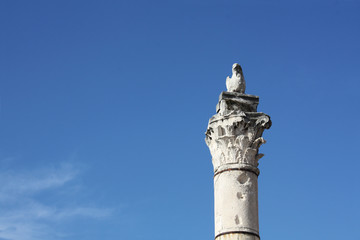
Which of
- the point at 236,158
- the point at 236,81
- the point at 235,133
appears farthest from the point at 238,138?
the point at 236,81

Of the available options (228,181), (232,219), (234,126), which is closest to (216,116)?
(234,126)

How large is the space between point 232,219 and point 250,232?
469mm

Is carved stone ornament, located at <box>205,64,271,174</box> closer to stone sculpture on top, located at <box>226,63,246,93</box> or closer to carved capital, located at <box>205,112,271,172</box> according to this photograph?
carved capital, located at <box>205,112,271,172</box>

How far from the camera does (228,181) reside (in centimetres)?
1352

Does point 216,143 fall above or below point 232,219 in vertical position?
above

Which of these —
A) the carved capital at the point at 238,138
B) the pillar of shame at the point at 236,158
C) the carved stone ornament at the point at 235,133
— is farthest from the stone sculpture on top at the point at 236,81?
the carved capital at the point at 238,138

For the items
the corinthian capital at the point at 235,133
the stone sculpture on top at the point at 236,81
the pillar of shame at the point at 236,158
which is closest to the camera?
the pillar of shame at the point at 236,158

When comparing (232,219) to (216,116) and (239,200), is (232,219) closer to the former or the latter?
(239,200)

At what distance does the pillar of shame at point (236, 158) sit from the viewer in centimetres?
1310

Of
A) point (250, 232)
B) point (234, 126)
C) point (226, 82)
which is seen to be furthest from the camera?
point (226, 82)

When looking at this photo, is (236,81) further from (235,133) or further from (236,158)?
(236,158)

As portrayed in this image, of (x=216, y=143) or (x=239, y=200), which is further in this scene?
(x=216, y=143)

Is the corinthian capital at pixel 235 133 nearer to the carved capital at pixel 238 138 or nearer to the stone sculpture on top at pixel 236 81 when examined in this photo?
the carved capital at pixel 238 138

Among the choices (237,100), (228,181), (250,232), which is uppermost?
(237,100)
